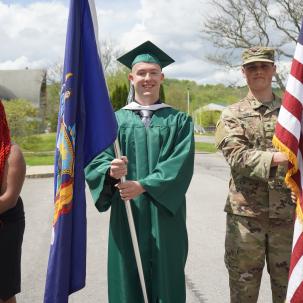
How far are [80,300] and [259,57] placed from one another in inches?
115

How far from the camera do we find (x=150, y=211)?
3.29 metres

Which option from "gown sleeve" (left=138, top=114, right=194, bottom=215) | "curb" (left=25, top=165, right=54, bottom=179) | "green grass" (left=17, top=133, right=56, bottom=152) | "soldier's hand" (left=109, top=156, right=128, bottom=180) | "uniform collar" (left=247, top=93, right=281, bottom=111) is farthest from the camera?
"green grass" (left=17, top=133, right=56, bottom=152)

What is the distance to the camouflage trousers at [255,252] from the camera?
336 centimetres

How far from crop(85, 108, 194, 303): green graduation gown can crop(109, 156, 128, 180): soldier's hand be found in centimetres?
18

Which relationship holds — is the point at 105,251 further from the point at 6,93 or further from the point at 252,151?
the point at 6,93

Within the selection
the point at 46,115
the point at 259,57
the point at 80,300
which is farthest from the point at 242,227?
the point at 46,115

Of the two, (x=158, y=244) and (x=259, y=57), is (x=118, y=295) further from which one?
(x=259, y=57)

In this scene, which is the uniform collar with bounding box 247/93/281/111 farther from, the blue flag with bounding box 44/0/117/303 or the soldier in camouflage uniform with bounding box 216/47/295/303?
the blue flag with bounding box 44/0/117/303

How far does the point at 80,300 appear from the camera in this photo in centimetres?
470

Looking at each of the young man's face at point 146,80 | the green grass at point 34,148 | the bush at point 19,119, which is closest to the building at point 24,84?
the green grass at point 34,148

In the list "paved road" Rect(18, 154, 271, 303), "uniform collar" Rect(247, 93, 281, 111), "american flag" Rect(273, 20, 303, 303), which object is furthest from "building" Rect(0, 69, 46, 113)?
"american flag" Rect(273, 20, 303, 303)

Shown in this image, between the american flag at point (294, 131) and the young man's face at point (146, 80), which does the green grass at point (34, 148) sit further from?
the american flag at point (294, 131)

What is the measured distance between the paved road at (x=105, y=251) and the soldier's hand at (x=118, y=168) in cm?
208

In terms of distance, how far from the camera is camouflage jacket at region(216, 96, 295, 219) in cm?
332
